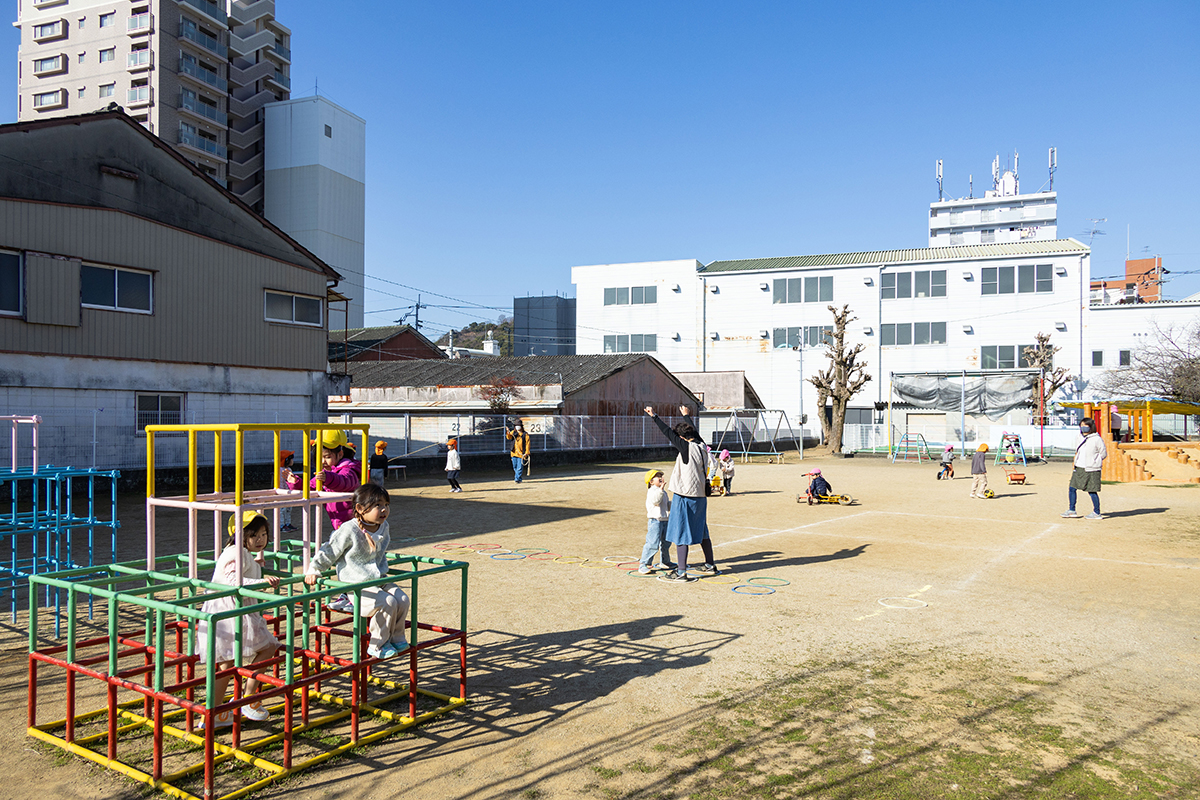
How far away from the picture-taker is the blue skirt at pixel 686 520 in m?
9.37

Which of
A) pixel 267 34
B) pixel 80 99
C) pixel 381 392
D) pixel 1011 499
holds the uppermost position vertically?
pixel 267 34

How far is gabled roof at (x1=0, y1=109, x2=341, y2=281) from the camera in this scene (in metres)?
17.3

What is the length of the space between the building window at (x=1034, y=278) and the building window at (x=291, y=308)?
4079cm

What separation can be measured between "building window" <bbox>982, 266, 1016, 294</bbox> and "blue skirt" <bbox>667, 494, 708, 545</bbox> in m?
45.8

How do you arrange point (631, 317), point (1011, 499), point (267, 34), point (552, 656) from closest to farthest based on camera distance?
point (552, 656) < point (1011, 499) < point (631, 317) < point (267, 34)

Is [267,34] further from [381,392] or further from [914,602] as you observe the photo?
[914,602]

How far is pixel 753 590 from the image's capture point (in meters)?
9.07

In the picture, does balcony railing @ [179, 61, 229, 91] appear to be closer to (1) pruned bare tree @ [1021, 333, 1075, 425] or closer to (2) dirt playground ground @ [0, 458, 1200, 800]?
(2) dirt playground ground @ [0, 458, 1200, 800]

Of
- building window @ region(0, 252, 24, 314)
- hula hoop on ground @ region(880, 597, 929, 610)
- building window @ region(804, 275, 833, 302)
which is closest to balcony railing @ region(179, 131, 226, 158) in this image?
building window @ region(804, 275, 833, 302)

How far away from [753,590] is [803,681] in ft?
10.6

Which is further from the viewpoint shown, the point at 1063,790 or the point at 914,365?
the point at 914,365

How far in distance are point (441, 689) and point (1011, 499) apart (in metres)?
18.1

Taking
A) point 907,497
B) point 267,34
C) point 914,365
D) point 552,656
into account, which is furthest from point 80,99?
point 552,656

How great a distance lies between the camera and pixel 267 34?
2557 inches
